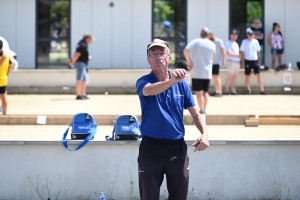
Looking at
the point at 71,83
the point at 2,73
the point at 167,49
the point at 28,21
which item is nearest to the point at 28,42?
the point at 28,21

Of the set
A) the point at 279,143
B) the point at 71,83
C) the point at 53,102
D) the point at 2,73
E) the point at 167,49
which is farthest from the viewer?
the point at 71,83

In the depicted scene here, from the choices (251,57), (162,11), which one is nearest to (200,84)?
(251,57)

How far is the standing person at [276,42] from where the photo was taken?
1833cm

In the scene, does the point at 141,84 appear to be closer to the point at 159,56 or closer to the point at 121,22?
the point at 159,56

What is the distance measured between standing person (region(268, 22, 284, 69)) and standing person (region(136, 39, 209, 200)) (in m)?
13.6

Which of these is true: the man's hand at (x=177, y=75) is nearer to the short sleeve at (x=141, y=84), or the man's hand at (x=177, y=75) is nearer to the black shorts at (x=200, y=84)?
the short sleeve at (x=141, y=84)

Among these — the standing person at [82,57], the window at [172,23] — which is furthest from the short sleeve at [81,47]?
the window at [172,23]

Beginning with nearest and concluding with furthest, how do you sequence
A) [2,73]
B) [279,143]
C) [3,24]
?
1. [279,143]
2. [2,73]
3. [3,24]

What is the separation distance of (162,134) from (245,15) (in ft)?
48.3

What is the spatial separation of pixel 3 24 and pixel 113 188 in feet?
41.9

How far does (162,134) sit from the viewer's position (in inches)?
206

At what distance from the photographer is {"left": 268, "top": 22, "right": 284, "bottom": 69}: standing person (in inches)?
722

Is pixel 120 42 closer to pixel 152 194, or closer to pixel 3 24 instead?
pixel 3 24

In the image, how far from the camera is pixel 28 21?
1900 centimetres
